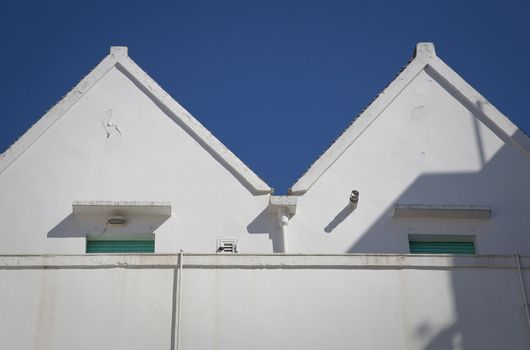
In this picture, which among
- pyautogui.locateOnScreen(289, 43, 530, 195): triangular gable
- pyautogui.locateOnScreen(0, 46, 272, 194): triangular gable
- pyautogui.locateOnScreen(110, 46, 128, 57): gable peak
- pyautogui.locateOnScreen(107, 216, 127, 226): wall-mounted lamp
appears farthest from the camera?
pyautogui.locateOnScreen(110, 46, 128, 57): gable peak

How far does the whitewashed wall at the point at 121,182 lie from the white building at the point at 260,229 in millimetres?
29

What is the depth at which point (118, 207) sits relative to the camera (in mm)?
19828

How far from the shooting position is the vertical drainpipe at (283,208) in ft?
65.3

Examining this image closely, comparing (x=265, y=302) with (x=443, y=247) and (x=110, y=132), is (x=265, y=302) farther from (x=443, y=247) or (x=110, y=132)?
(x=110, y=132)

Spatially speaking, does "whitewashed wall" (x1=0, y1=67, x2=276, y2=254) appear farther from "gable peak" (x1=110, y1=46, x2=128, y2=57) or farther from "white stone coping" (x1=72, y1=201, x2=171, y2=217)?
"gable peak" (x1=110, y1=46, x2=128, y2=57)

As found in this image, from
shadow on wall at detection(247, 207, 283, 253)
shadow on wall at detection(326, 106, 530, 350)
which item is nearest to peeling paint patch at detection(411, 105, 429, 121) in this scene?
shadow on wall at detection(326, 106, 530, 350)

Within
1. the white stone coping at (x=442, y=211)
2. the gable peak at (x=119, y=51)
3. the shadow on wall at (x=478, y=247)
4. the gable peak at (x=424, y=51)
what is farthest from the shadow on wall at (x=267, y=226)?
the gable peak at (x=424, y=51)

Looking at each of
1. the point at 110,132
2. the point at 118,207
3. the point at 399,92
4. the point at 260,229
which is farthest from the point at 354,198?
the point at 110,132

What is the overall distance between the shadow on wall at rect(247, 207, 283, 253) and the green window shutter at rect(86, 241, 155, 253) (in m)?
1.90

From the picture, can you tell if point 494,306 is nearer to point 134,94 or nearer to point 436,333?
point 436,333

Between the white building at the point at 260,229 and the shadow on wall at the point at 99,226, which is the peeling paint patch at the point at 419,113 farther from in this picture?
the shadow on wall at the point at 99,226

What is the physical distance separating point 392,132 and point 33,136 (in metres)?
7.05

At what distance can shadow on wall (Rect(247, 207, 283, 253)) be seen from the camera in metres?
19.9

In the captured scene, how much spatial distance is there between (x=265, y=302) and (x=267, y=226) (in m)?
3.95
